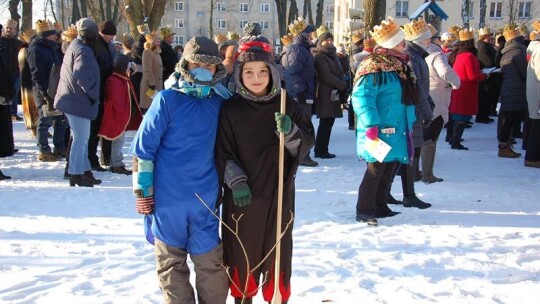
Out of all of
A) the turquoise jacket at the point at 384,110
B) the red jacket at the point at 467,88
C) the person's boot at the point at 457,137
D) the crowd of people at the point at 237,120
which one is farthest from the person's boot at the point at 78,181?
the person's boot at the point at 457,137

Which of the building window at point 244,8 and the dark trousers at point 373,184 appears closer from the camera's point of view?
the dark trousers at point 373,184

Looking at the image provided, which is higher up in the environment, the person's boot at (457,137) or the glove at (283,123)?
the glove at (283,123)

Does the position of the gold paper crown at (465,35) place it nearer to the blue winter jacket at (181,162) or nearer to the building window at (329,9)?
the blue winter jacket at (181,162)

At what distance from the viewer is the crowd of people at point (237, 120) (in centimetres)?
296

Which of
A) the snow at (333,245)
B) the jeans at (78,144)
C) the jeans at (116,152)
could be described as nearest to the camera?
the snow at (333,245)

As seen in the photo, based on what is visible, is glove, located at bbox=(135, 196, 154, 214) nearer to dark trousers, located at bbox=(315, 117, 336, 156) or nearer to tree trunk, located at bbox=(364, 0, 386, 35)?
dark trousers, located at bbox=(315, 117, 336, 156)

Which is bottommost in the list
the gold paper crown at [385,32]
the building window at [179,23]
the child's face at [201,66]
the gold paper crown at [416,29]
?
the child's face at [201,66]

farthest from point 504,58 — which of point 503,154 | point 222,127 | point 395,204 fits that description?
point 222,127

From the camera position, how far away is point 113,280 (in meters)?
3.90

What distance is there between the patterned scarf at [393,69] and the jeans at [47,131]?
525 centimetres

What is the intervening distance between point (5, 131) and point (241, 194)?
6314 mm

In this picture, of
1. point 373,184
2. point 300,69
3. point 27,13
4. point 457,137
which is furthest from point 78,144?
point 27,13

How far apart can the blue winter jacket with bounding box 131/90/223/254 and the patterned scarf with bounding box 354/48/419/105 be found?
2.33 meters

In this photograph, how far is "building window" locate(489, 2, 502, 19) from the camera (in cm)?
5294
